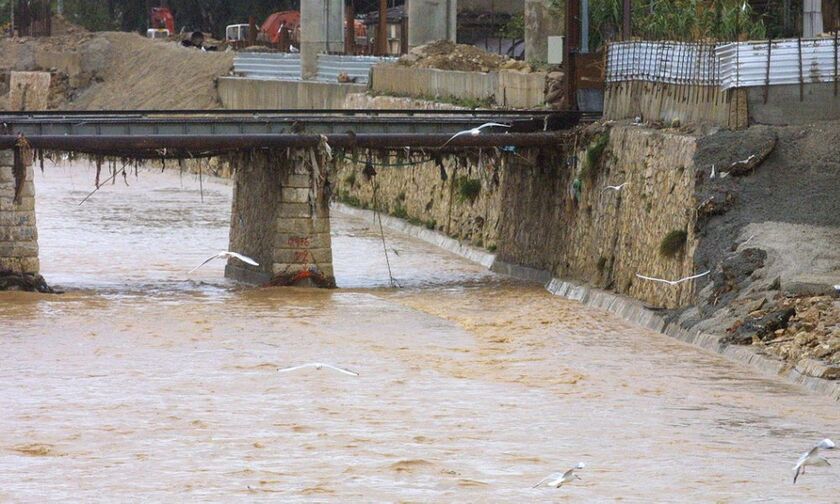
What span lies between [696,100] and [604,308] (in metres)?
4.37

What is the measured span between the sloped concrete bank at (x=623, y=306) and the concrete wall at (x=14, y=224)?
10840 mm

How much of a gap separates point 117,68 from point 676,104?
67229 mm

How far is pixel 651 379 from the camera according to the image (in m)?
26.5

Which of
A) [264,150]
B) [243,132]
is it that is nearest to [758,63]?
[264,150]

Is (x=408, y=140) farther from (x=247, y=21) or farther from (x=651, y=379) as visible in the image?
(x=247, y=21)

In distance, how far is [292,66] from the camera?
3132 inches

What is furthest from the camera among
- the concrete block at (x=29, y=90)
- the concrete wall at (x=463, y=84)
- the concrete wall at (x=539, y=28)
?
the concrete block at (x=29, y=90)

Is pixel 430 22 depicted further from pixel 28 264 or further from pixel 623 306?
pixel 623 306

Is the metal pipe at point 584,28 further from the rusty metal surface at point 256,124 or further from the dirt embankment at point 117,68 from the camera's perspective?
the dirt embankment at point 117,68

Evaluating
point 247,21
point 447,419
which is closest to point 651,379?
point 447,419

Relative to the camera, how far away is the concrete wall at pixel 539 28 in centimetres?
5484

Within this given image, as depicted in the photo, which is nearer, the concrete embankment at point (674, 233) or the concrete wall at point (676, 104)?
the concrete embankment at point (674, 233)

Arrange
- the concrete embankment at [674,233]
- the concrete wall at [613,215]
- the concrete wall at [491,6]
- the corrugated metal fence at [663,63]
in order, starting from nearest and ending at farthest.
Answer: the concrete embankment at [674,233] < the concrete wall at [613,215] < the corrugated metal fence at [663,63] < the concrete wall at [491,6]

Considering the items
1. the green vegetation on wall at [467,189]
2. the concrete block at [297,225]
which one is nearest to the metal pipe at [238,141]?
the concrete block at [297,225]
